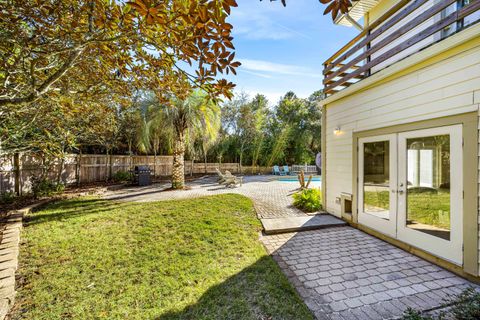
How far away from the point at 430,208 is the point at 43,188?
1132 centimetres

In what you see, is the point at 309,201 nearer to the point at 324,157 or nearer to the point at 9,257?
the point at 324,157

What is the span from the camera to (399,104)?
386 cm

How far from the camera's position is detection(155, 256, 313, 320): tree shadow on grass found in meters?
2.19

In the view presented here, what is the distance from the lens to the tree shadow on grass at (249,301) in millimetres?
2191

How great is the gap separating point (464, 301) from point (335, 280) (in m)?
1.24

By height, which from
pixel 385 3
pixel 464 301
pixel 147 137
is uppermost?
pixel 385 3

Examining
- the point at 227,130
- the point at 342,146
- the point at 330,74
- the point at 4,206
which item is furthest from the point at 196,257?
the point at 227,130

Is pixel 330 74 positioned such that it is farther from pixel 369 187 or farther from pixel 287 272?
pixel 287 272

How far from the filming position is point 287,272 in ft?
10.1

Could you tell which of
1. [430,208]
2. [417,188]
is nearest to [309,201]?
[417,188]

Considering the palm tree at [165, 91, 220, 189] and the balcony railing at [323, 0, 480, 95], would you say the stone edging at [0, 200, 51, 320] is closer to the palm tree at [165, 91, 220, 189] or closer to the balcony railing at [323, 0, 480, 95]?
the palm tree at [165, 91, 220, 189]

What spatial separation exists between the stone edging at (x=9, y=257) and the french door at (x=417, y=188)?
560 cm

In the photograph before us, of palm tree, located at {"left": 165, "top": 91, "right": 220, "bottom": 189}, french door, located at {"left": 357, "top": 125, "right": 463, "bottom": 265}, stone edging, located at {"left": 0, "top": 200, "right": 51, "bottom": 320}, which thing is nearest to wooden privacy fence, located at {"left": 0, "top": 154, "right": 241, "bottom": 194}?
stone edging, located at {"left": 0, "top": 200, "right": 51, "bottom": 320}

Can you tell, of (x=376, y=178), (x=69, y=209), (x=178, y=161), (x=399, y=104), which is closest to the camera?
(x=399, y=104)
